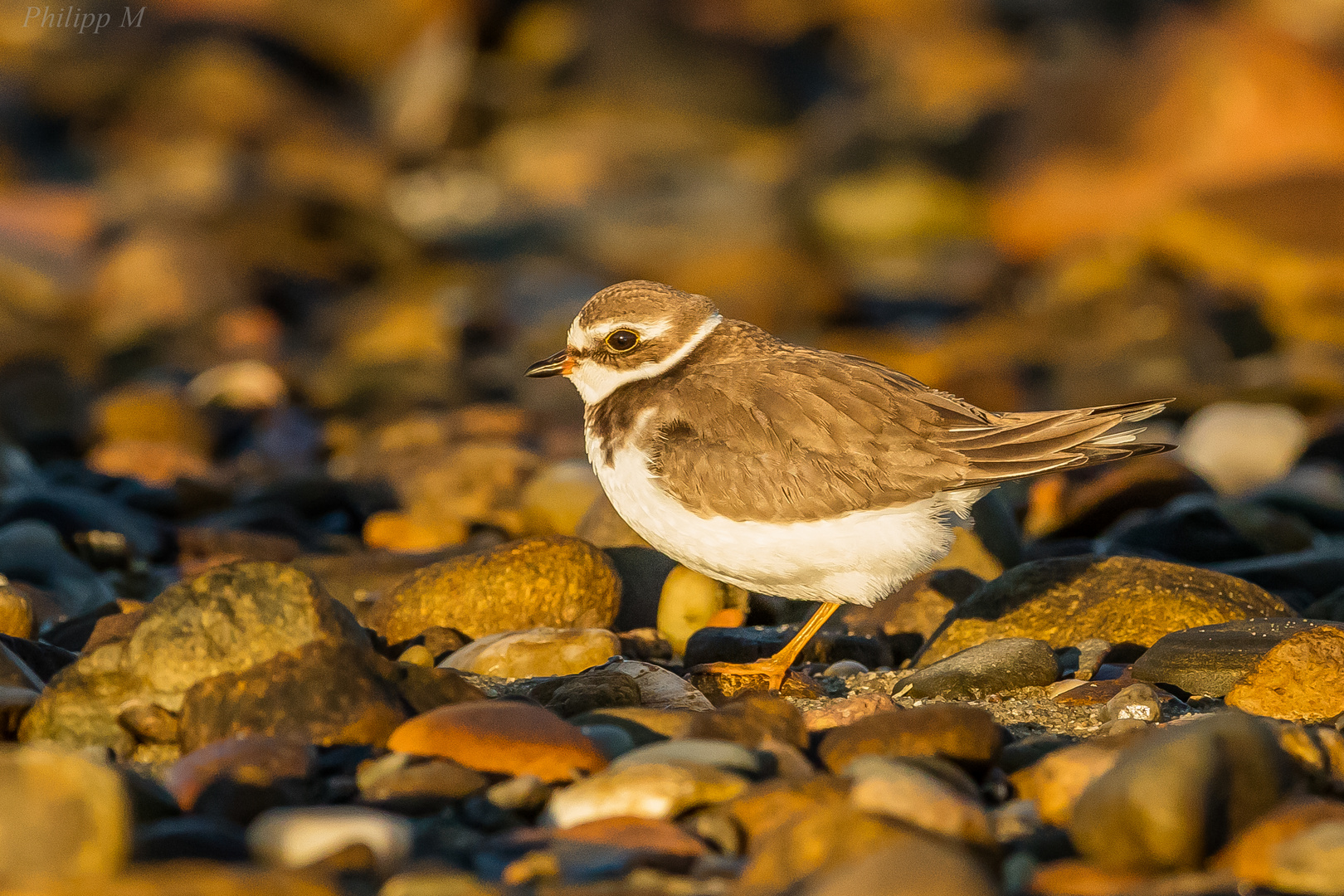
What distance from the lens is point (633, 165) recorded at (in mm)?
24938

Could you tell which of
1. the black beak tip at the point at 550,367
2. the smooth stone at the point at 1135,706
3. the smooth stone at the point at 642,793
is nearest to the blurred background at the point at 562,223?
the black beak tip at the point at 550,367

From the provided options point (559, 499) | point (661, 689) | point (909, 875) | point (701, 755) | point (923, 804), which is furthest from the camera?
point (559, 499)

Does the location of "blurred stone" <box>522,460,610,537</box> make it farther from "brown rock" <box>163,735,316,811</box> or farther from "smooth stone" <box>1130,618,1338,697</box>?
"brown rock" <box>163,735,316,811</box>

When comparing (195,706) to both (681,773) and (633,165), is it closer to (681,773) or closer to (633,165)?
(681,773)

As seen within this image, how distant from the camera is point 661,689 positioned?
5.19 meters

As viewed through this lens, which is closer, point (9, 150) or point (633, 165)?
point (9, 150)

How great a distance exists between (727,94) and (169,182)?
11.0 m

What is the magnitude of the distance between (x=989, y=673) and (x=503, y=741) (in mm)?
2044

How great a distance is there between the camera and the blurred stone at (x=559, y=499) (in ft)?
27.6

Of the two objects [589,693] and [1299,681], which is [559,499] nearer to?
[589,693]

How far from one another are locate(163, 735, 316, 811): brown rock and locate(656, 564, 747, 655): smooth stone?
102 inches

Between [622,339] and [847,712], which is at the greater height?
[622,339]

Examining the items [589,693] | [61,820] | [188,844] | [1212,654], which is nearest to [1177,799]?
[1212,654]

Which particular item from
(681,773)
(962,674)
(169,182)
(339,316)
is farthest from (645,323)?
(169,182)
